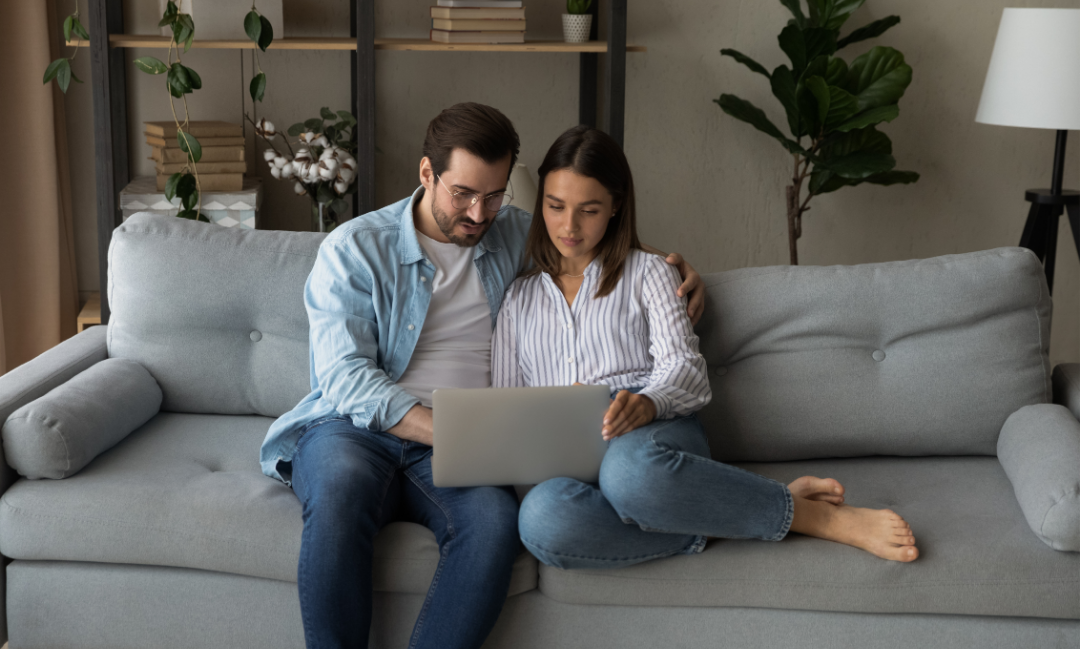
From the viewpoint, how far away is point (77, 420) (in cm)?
169

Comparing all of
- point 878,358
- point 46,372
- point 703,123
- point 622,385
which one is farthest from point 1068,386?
point 46,372

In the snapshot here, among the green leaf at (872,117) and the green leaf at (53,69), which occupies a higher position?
the green leaf at (53,69)

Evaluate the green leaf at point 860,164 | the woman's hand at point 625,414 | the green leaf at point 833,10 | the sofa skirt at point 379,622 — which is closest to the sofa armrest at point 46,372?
the sofa skirt at point 379,622

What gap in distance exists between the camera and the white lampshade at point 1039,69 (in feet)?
8.41

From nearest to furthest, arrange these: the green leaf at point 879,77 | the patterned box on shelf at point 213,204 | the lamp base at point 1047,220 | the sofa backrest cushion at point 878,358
→ the sofa backrest cushion at point 878,358, the patterned box on shelf at point 213,204, the lamp base at point 1047,220, the green leaf at point 879,77

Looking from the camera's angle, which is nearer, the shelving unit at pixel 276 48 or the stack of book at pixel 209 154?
the shelving unit at pixel 276 48

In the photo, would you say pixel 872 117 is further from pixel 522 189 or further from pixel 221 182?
pixel 221 182

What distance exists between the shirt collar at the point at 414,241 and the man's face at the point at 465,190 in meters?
0.04

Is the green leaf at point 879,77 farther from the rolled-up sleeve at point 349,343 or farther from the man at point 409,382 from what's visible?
the rolled-up sleeve at point 349,343

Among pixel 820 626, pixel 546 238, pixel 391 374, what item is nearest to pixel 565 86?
pixel 546 238

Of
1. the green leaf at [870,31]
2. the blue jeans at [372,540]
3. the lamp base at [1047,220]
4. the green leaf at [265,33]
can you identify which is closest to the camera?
the blue jeans at [372,540]

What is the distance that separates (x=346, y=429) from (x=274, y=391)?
0.39 m

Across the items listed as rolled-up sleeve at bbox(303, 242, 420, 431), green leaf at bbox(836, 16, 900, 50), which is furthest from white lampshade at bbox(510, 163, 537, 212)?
green leaf at bbox(836, 16, 900, 50)

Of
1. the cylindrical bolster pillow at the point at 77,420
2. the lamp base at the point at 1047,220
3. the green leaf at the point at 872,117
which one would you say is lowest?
the cylindrical bolster pillow at the point at 77,420
